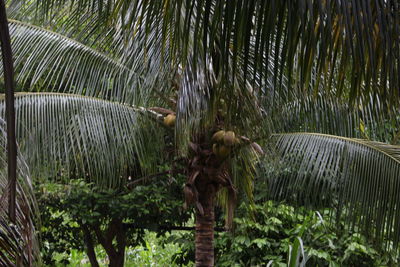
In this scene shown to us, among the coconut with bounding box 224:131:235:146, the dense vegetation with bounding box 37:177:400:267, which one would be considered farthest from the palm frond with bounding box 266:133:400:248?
the dense vegetation with bounding box 37:177:400:267

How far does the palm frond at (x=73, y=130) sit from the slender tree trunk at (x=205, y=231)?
769 millimetres

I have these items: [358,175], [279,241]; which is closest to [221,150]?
[358,175]

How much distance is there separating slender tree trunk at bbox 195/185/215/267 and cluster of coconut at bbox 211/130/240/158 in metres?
0.48

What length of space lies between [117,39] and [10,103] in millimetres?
3825

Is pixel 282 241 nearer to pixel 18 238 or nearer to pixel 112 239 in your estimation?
pixel 112 239

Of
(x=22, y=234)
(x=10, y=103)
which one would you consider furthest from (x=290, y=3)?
(x=22, y=234)

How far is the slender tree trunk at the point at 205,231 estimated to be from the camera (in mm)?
5211

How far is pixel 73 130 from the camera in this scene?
457 cm

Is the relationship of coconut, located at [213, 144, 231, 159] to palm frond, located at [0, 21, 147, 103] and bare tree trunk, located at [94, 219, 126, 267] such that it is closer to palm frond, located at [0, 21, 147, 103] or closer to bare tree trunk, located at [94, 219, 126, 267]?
palm frond, located at [0, 21, 147, 103]

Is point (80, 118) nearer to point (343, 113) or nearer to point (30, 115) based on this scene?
Result: point (30, 115)

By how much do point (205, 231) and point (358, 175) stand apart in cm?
149

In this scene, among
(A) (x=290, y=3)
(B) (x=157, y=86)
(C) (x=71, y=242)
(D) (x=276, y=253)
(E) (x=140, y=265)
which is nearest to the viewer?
(A) (x=290, y=3)

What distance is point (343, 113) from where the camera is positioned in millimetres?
4664

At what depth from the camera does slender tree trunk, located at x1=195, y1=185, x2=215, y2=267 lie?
521cm
